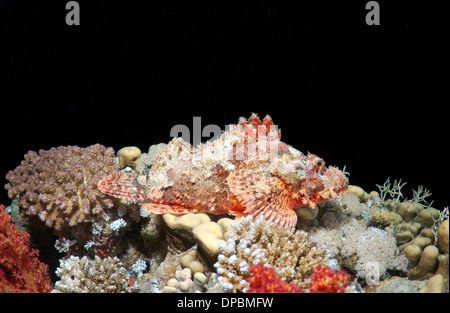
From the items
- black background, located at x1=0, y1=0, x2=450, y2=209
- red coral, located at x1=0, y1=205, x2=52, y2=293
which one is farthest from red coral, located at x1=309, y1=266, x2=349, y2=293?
black background, located at x1=0, y1=0, x2=450, y2=209

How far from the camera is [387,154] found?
6234mm

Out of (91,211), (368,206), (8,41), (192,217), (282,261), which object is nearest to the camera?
(282,261)

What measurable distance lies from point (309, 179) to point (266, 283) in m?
1.37

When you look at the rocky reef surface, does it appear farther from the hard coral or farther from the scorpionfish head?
the scorpionfish head

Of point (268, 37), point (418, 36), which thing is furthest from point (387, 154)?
point (268, 37)

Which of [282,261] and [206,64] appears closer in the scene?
[282,261]

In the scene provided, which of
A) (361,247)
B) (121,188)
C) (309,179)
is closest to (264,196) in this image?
(309,179)

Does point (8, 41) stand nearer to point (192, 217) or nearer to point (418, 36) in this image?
point (192, 217)

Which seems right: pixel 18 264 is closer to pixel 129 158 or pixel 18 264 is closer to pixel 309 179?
pixel 129 158

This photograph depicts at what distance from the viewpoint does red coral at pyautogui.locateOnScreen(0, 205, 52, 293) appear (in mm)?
3586

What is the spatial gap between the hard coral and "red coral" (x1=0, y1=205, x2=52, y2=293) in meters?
0.30

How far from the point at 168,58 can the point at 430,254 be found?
4615mm

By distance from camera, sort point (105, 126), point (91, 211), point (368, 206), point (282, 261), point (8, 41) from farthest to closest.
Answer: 1. point (105, 126)
2. point (8, 41)
3. point (368, 206)
4. point (91, 211)
5. point (282, 261)

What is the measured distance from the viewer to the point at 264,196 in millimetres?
3473
